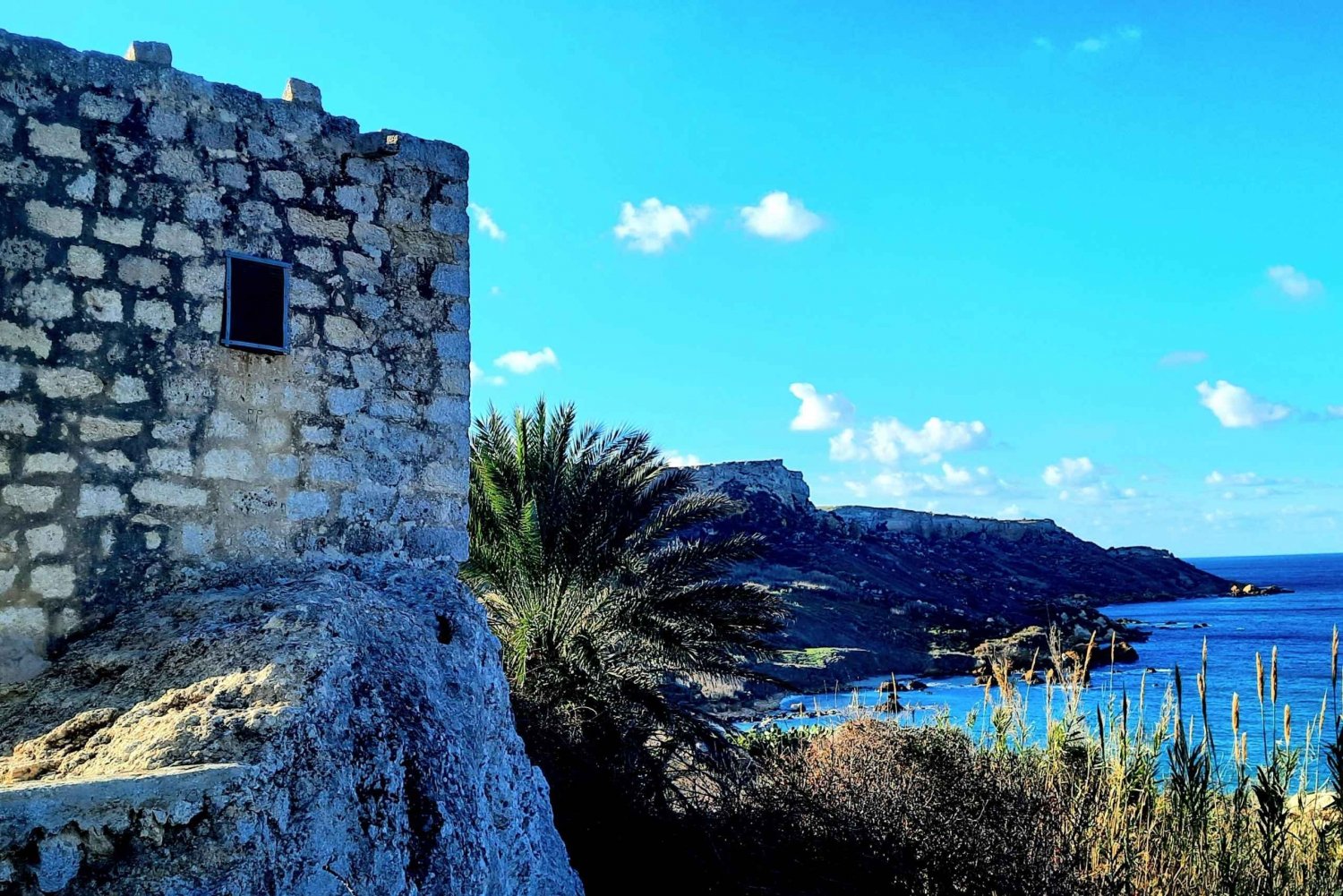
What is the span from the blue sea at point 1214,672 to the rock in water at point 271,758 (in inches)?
174

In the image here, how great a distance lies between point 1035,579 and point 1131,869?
7266 centimetres

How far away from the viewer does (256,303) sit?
14.8 feet

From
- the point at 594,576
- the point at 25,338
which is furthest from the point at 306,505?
the point at 594,576

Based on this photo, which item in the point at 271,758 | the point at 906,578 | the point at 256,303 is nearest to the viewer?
the point at 271,758

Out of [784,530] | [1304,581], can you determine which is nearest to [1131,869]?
[784,530]

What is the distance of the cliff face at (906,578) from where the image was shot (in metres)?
33.6

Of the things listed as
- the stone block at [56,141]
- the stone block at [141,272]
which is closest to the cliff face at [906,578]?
the stone block at [141,272]

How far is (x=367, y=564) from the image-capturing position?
473 centimetres

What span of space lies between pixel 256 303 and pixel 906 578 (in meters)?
50.7

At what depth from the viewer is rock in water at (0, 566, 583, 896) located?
2646 millimetres

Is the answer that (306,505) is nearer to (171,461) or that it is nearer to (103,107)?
(171,461)

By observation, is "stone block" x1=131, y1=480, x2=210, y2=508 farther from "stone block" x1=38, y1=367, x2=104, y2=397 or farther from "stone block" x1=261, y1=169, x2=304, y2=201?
"stone block" x1=261, y1=169, x2=304, y2=201

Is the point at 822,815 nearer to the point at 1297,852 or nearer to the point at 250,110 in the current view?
the point at 1297,852

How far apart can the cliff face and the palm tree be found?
2237 millimetres
